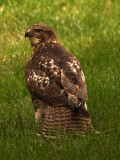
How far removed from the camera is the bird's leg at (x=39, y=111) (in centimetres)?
846

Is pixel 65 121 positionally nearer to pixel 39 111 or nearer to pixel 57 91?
pixel 57 91

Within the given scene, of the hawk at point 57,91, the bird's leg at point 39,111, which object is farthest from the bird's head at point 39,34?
the bird's leg at point 39,111

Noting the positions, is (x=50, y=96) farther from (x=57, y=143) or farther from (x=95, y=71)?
(x=95, y=71)

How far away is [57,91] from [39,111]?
499 mm

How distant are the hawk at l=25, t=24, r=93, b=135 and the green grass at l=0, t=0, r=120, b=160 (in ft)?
0.49

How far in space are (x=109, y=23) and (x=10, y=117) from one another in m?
5.65

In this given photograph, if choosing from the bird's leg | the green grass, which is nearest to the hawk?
the bird's leg

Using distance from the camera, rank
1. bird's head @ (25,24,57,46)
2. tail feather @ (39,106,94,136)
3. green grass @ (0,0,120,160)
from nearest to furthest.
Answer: green grass @ (0,0,120,160), tail feather @ (39,106,94,136), bird's head @ (25,24,57,46)

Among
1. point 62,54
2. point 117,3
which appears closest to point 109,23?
point 117,3

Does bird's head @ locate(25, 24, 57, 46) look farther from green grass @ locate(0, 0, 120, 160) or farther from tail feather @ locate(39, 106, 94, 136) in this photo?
tail feather @ locate(39, 106, 94, 136)

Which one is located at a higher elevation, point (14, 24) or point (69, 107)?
point (14, 24)

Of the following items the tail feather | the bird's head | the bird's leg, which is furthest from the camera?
the bird's head

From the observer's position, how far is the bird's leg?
8.46 meters

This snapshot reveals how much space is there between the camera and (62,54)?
28.6 feet
